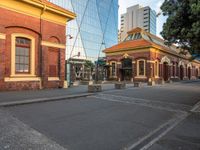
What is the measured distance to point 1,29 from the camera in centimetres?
1318

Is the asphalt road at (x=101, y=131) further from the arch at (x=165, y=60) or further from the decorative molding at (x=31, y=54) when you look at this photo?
the arch at (x=165, y=60)

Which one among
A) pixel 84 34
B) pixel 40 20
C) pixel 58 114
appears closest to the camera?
pixel 58 114

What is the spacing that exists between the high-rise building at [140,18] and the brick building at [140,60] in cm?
7425

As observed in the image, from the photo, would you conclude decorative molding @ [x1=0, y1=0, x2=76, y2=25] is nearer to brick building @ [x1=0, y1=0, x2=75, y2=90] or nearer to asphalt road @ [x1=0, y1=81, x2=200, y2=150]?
brick building @ [x1=0, y1=0, x2=75, y2=90]

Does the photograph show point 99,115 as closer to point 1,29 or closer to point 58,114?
point 58,114

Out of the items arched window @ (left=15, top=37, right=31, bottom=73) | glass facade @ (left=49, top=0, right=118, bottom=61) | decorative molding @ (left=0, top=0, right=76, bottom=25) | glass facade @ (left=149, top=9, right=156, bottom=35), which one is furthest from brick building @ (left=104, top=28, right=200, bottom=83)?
glass facade @ (left=149, top=9, right=156, bottom=35)

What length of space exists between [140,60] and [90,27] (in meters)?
→ 34.5

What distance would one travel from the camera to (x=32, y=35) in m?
15.3

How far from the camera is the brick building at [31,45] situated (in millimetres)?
13656

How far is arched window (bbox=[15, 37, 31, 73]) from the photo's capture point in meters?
14.5

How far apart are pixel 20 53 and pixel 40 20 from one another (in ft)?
10.8

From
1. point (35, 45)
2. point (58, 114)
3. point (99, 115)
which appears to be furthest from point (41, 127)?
point (35, 45)

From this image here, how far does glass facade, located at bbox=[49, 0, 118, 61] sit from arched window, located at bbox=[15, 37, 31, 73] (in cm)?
3704

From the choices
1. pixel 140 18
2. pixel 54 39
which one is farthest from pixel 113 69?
pixel 140 18
